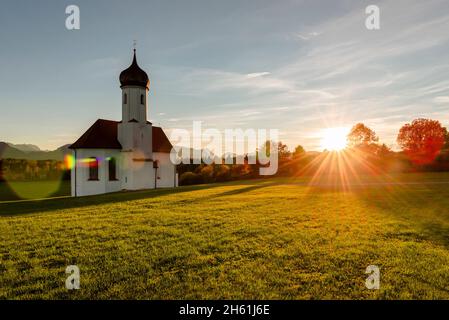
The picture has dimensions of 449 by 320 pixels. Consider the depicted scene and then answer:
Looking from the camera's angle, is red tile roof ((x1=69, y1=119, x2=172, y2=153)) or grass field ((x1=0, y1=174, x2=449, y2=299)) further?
red tile roof ((x1=69, y1=119, x2=172, y2=153))

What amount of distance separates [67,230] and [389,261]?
29.1 feet

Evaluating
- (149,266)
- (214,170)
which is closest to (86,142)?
(214,170)

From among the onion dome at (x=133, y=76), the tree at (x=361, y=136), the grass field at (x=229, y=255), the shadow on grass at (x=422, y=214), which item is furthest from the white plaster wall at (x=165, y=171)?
the tree at (x=361, y=136)

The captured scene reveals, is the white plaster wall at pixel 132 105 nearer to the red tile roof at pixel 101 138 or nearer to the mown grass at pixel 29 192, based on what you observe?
the red tile roof at pixel 101 138

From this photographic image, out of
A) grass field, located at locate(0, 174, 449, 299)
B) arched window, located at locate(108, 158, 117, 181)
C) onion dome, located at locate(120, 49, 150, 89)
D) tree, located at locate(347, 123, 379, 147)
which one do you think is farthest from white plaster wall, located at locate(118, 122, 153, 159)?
tree, located at locate(347, 123, 379, 147)

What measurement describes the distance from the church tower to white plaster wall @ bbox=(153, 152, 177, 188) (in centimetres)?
154

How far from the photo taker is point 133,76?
28500mm

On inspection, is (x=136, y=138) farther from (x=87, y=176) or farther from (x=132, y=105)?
(x=87, y=176)

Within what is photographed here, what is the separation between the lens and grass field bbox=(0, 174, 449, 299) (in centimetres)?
453

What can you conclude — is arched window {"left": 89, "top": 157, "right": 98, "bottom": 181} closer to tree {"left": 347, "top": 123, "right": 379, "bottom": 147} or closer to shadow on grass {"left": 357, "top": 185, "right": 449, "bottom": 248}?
shadow on grass {"left": 357, "top": 185, "right": 449, "bottom": 248}

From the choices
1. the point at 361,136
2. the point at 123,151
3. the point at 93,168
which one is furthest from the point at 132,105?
the point at 361,136

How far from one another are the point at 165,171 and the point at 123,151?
543cm

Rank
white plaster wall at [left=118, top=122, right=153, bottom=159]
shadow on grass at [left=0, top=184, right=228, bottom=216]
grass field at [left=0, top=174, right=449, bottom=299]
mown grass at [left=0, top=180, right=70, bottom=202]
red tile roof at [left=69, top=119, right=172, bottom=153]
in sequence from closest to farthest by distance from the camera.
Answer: grass field at [left=0, top=174, right=449, bottom=299] → shadow on grass at [left=0, top=184, right=228, bottom=216] → mown grass at [left=0, top=180, right=70, bottom=202] → red tile roof at [left=69, top=119, right=172, bottom=153] → white plaster wall at [left=118, top=122, right=153, bottom=159]
